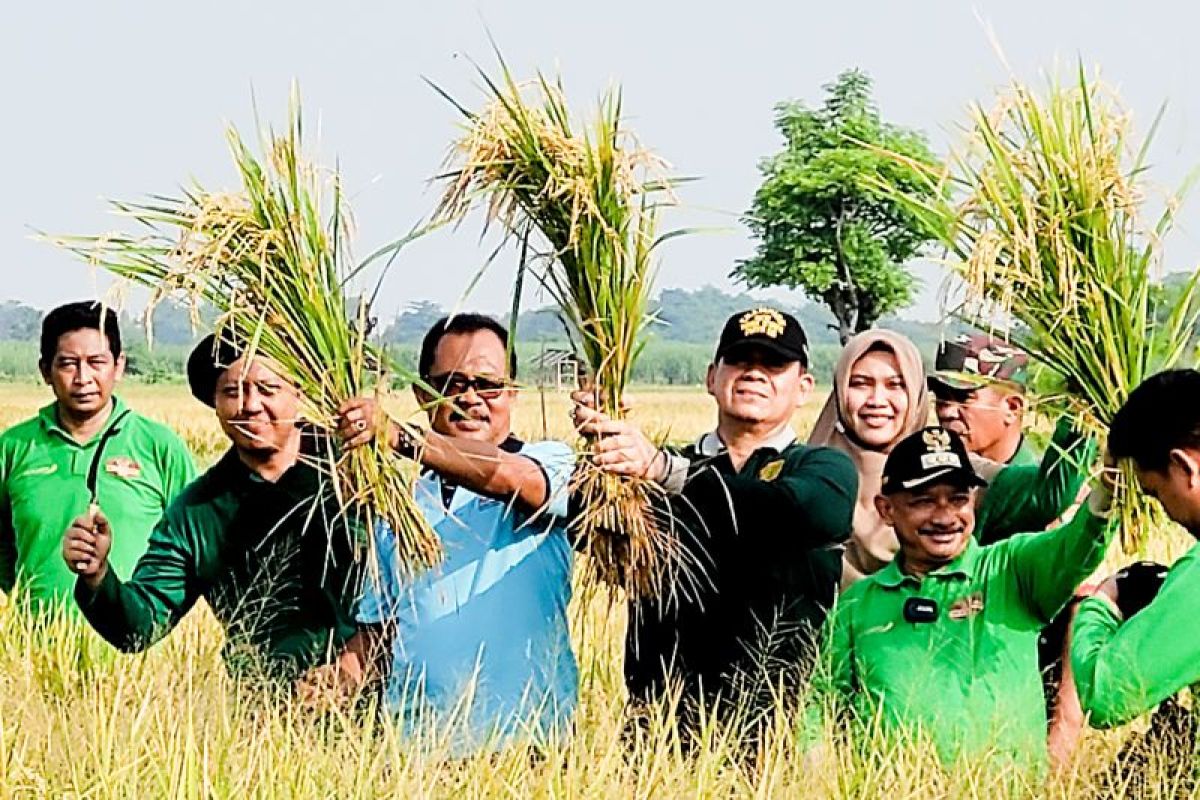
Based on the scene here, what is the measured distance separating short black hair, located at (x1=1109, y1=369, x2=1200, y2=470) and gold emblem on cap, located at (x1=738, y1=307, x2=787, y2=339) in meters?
1.02

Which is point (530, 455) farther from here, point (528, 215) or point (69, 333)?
point (69, 333)

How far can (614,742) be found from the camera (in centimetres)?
393

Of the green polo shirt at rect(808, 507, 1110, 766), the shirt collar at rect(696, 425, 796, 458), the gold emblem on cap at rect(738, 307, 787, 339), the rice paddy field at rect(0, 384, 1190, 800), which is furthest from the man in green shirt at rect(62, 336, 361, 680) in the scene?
the green polo shirt at rect(808, 507, 1110, 766)

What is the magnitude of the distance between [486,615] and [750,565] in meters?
0.66

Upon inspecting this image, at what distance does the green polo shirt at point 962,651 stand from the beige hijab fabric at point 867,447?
1.46 ft

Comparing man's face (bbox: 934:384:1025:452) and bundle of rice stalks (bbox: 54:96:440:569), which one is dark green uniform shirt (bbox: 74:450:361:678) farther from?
man's face (bbox: 934:384:1025:452)

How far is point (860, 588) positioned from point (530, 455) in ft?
2.86

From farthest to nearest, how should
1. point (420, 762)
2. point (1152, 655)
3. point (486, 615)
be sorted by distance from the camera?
point (486, 615), point (420, 762), point (1152, 655)

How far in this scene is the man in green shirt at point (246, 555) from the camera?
4316 millimetres

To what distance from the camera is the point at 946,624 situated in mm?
4031

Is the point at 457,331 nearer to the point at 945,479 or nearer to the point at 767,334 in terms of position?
the point at 767,334

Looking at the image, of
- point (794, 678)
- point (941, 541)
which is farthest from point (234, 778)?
point (941, 541)

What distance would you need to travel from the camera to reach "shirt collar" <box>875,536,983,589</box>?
407cm

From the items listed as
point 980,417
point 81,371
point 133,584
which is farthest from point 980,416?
point 81,371
